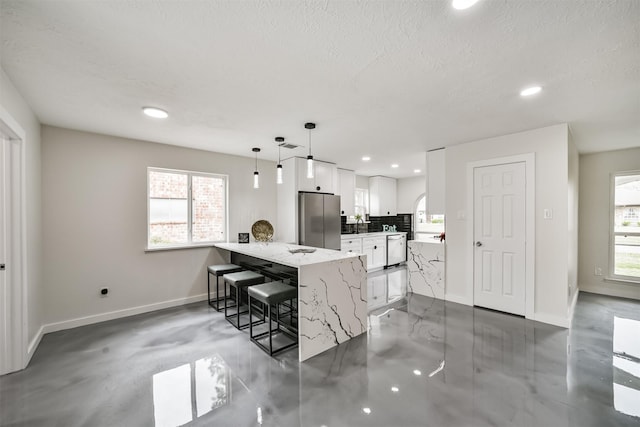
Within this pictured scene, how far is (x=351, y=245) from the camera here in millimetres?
5660

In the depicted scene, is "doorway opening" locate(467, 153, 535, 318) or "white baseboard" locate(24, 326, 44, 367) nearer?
"white baseboard" locate(24, 326, 44, 367)

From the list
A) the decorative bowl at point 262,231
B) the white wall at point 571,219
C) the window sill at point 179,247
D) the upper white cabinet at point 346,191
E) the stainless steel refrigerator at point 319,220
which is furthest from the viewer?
the upper white cabinet at point 346,191

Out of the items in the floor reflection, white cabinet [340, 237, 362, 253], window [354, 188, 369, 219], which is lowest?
the floor reflection

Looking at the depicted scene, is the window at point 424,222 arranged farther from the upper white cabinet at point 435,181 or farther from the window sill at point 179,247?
the window sill at point 179,247

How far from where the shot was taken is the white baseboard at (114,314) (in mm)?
3086

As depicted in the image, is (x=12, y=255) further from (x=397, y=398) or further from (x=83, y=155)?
(x=397, y=398)

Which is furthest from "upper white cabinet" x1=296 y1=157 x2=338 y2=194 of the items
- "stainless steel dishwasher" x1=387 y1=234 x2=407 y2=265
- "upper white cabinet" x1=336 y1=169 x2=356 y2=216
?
"stainless steel dishwasher" x1=387 y1=234 x2=407 y2=265

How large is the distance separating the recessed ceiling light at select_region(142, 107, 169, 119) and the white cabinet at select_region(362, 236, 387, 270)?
14.2 feet

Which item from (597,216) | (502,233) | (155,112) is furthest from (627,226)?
(155,112)

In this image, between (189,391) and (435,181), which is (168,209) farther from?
(435,181)

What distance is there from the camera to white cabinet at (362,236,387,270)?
5.91 metres

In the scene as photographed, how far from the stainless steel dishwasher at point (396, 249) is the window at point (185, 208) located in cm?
390

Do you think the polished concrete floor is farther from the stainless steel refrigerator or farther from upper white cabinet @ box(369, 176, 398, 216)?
upper white cabinet @ box(369, 176, 398, 216)

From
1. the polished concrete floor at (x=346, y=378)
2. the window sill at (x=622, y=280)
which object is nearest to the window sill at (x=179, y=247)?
the polished concrete floor at (x=346, y=378)
